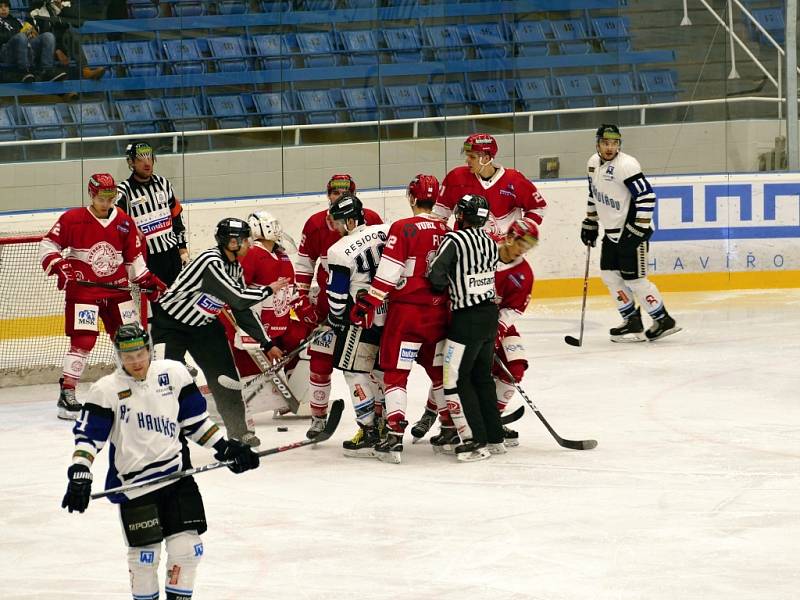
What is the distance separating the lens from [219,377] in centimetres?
570

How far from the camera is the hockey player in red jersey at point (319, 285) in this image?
5871mm

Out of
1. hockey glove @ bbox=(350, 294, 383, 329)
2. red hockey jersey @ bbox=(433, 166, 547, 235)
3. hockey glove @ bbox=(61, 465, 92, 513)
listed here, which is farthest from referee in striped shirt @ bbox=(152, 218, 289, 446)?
hockey glove @ bbox=(61, 465, 92, 513)

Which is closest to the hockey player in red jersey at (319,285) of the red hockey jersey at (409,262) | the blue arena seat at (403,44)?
the red hockey jersey at (409,262)

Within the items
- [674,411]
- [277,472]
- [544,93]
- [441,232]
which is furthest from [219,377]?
[544,93]

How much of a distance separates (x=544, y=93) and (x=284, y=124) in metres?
2.09

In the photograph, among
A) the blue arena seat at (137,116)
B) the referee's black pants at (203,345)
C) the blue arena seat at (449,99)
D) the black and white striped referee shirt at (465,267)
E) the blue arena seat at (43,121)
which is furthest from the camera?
the blue arena seat at (449,99)

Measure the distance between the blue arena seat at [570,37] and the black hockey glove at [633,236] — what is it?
284 centimetres

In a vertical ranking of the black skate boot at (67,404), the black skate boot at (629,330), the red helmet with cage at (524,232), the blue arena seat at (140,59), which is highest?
the blue arena seat at (140,59)

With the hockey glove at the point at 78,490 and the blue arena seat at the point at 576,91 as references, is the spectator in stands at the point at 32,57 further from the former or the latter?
the hockey glove at the point at 78,490

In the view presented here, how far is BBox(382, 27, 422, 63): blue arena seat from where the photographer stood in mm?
10281

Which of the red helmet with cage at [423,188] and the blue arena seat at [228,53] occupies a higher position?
the blue arena seat at [228,53]

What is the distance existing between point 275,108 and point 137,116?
3.40 feet

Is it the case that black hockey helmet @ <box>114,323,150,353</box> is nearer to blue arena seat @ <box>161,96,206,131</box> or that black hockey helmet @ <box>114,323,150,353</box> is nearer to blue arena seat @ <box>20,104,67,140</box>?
blue arena seat @ <box>20,104,67,140</box>

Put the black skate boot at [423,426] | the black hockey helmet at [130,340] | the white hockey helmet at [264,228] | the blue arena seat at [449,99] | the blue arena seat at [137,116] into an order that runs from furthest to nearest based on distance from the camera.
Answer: the blue arena seat at [449,99] → the blue arena seat at [137,116] → the white hockey helmet at [264,228] → the black skate boot at [423,426] → the black hockey helmet at [130,340]
